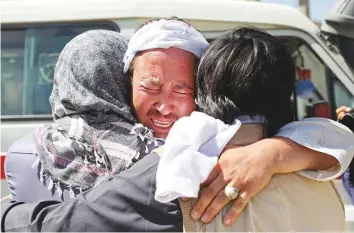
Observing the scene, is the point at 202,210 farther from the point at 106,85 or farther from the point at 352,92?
the point at 352,92

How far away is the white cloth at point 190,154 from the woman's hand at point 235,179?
0.04 metres

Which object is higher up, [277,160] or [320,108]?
[277,160]

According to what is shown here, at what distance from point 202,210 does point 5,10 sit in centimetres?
300

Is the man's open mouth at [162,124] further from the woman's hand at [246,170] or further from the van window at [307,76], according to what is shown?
the van window at [307,76]

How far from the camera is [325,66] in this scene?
3645 millimetres

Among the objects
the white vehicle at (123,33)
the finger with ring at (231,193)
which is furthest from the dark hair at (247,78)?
the white vehicle at (123,33)

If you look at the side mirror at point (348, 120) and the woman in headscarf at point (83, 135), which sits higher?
the woman in headscarf at point (83, 135)

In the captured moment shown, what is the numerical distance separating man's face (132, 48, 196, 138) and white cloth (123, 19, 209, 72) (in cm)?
2

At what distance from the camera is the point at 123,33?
358 cm

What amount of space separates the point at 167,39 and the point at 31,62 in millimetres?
2284

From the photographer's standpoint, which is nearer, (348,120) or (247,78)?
(247,78)

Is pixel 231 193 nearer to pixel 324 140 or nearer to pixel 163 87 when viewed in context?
pixel 324 140

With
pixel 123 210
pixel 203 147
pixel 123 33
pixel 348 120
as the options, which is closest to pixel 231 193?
pixel 203 147

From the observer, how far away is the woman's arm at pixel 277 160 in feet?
4.27
